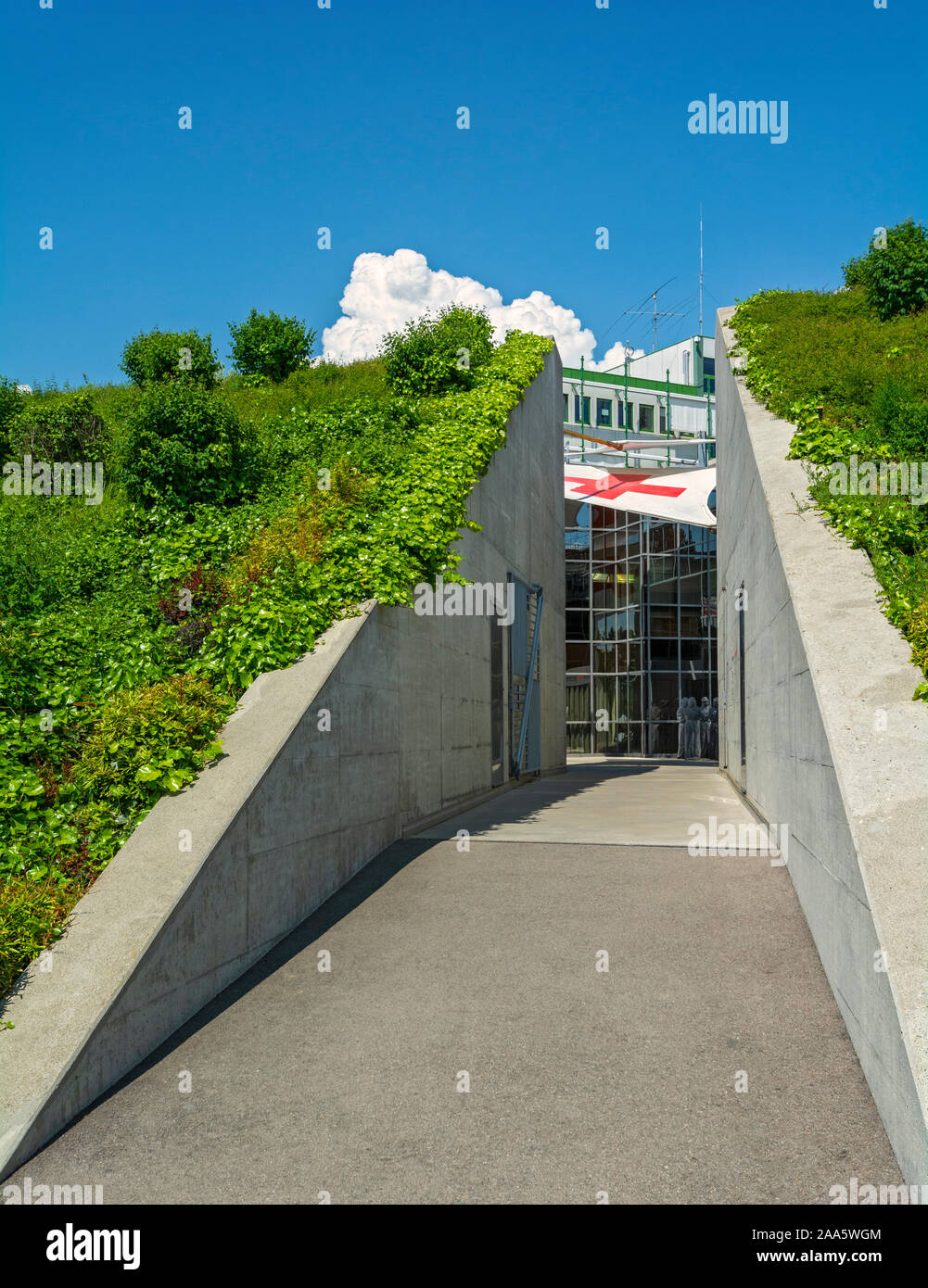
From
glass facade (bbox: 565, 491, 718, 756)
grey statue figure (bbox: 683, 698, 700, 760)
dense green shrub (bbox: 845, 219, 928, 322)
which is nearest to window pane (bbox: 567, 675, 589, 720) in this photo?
glass facade (bbox: 565, 491, 718, 756)

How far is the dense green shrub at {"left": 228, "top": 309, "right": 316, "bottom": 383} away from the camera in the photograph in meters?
20.4

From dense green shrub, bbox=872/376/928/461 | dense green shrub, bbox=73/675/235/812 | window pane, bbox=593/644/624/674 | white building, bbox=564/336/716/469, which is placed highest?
white building, bbox=564/336/716/469

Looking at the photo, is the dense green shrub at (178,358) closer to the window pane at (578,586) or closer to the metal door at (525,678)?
the metal door at (525,678)

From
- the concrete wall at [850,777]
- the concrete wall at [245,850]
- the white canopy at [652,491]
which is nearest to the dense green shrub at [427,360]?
the concrete wall at [245,850]

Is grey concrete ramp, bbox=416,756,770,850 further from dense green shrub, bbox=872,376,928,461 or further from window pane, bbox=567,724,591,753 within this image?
window pane, bbox=567,724,591,753

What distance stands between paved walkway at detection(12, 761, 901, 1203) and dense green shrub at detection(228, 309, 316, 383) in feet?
50.7

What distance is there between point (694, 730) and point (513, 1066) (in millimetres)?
28041

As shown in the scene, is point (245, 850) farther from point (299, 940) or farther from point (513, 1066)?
point (513, 1066)

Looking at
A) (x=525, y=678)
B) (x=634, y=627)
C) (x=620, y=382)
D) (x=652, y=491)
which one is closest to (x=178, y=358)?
(x=525, y=678)

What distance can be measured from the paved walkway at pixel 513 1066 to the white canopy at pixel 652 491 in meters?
19.9

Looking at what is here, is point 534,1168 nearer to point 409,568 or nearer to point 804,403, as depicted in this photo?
point 409,568

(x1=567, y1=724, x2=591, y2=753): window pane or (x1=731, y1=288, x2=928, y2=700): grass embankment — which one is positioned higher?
(x1=731, y1=288, x2=928, y2=700): grass embankment

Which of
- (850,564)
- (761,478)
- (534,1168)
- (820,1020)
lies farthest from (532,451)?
(534,1168)
